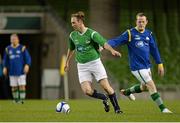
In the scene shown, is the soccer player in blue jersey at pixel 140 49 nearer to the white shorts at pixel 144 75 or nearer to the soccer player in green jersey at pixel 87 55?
the white shorts at pixel 144 75

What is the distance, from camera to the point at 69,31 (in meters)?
36.2

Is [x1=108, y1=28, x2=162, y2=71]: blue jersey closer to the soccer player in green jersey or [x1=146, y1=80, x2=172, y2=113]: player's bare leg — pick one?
[x1=146, y1=80, x2=172, y2=113]: player's bare leg

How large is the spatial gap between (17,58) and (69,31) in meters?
11.9

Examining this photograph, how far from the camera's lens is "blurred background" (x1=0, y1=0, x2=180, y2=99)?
3488 cm

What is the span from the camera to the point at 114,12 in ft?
114

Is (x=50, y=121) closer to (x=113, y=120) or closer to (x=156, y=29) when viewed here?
(x=113, y=120)

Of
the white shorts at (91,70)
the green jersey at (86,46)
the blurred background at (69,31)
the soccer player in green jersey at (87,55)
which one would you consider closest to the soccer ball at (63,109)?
the soccer player in green jersey at (87,55)

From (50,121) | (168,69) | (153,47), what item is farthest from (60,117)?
(168,69)

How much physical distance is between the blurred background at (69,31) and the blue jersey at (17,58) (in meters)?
10.1

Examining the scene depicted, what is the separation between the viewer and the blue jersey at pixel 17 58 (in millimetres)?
24391

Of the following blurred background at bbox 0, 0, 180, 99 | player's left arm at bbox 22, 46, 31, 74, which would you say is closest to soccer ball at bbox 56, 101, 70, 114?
player's left arm at bbox 22, 46, 31, 74

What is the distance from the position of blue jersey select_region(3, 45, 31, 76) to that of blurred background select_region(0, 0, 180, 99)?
10.1 meters

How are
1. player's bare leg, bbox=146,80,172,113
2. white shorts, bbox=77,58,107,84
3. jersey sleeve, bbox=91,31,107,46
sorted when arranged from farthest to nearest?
player's bare leg, bbox=146,80,172,113
white shorts, bbox=77,58,107,84
jersey sleeve, bbox=91,31,107,46

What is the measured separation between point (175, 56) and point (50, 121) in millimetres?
22979
